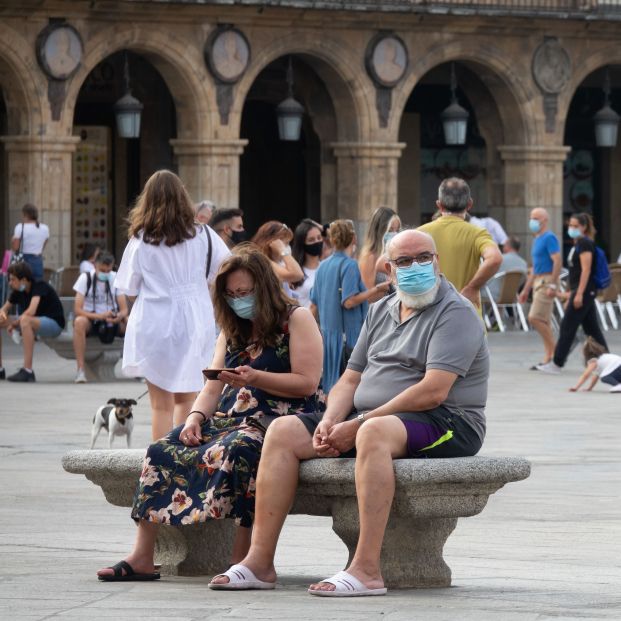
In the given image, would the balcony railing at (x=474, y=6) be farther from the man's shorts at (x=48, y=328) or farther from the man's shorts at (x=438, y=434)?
the man's shorts at (x=438, y=434)

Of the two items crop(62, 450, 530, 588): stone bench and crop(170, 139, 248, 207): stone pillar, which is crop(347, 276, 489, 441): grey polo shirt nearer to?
crop(62, 450, 530, 588): stone bench

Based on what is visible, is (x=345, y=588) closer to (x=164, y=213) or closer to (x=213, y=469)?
(x=213, y=469)

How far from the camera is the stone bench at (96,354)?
19250mm

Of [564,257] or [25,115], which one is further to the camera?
[564,257]

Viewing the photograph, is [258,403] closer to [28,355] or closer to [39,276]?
[28,355]

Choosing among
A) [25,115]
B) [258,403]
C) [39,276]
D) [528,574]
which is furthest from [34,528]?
[25,115]

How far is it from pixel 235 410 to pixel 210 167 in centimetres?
2148

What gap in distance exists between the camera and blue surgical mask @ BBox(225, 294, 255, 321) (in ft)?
26.3

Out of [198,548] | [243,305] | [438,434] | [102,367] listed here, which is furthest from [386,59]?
[438,434]

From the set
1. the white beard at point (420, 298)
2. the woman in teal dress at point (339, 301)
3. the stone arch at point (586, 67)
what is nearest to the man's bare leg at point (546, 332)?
the woman in teal dress at point (339, 301)

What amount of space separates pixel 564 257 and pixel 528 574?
27.3m

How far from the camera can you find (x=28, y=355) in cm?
1928

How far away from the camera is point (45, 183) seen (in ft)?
91.0

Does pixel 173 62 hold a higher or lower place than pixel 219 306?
higher
